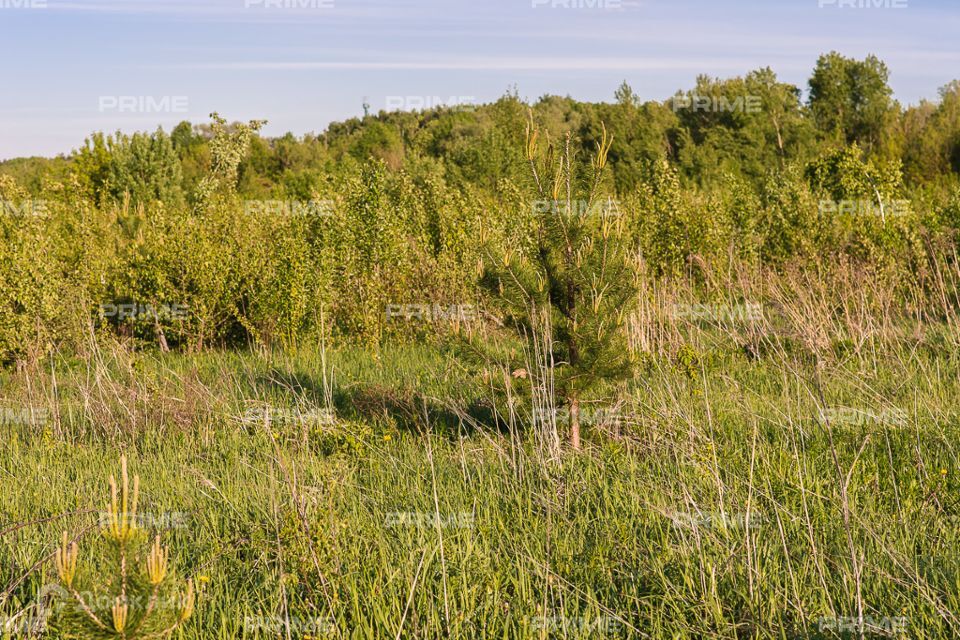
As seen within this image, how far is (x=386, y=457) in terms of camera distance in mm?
5066

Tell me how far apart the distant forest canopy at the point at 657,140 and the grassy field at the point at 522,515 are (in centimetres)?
2575

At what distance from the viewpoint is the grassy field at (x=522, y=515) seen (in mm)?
2975

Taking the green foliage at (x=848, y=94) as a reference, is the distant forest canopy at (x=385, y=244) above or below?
below

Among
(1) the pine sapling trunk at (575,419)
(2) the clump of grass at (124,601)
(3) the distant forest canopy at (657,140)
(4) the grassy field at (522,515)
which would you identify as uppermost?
(3) the distant forest canopy at (657,140)

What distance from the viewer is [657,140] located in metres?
42.5

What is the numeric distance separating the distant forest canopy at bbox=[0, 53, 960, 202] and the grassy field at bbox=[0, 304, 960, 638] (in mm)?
25748

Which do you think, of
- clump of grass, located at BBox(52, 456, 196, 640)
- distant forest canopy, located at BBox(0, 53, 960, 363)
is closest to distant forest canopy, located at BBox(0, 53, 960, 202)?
distant forest canopy, located at BBox(0, 53, 960, 363)

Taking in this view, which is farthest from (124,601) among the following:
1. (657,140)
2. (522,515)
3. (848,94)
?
(848,94)

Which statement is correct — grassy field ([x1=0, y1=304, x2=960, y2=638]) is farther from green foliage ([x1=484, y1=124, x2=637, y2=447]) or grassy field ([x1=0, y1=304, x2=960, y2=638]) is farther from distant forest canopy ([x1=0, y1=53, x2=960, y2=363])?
distant forest canopy ([x1=0, y1=53, x2=960, y2=363])

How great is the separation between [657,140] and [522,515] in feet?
135

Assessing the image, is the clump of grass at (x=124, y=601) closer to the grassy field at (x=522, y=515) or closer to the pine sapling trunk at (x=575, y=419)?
the grassy field at (x=522, y=515)

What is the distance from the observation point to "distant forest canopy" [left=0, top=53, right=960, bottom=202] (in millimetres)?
34000

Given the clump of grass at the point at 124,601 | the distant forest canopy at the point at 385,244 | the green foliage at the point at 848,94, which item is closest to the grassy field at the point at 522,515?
the clump of grass at the point at 124,601

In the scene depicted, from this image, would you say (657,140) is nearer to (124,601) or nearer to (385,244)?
(385,244)
